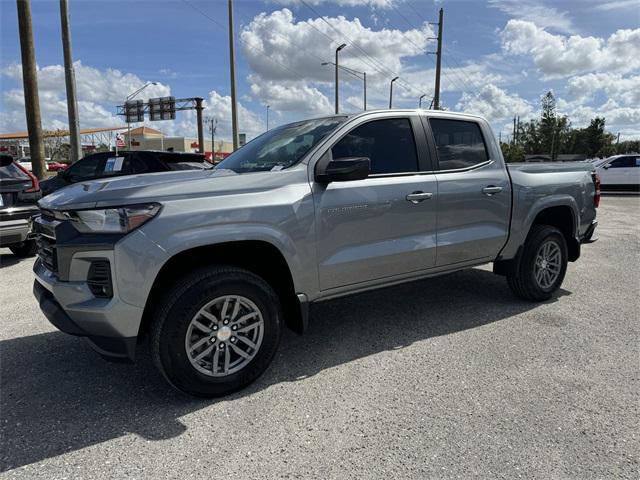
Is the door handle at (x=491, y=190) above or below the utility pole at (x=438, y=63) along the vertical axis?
below

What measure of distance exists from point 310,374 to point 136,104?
4801 centimetres

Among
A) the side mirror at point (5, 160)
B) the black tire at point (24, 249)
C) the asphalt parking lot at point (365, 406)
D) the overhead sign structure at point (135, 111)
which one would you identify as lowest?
the asphalt parking lot at point (365, 406)

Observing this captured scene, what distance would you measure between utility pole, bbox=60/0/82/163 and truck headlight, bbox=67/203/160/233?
41.1 feet

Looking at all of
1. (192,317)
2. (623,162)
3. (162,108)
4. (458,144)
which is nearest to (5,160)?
(192,317)

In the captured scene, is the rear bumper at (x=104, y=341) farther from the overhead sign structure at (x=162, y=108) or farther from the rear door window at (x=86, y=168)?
the overhead sign structure at (x=162, y=108)

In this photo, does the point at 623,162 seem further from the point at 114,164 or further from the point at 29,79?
the point at 29,79

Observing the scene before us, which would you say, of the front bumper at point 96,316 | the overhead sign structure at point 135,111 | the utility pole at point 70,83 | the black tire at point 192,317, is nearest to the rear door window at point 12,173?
the front bumper at point 96,316

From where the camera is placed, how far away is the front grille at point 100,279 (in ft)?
8.96

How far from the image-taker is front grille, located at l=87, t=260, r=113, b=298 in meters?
2.73

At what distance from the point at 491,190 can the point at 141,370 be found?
3.31 meters

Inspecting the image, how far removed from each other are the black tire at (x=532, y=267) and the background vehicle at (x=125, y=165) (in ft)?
16.1

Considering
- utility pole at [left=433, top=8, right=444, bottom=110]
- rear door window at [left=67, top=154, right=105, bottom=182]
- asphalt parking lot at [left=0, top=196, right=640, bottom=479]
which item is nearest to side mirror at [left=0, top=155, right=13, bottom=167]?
rear door window at [left=67, top=154, right=105, bottom=182]

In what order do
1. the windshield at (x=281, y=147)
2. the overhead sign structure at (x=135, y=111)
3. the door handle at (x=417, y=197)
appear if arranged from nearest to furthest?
the windshield at (x=281, y=147) → the door handle at (x=417, y=197) → the overhead sign structure at (x=135, y=111)

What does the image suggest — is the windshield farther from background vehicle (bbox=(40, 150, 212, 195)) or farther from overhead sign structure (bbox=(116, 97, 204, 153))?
overhead sign structure (bbox=(116, 97, 204, 153))
